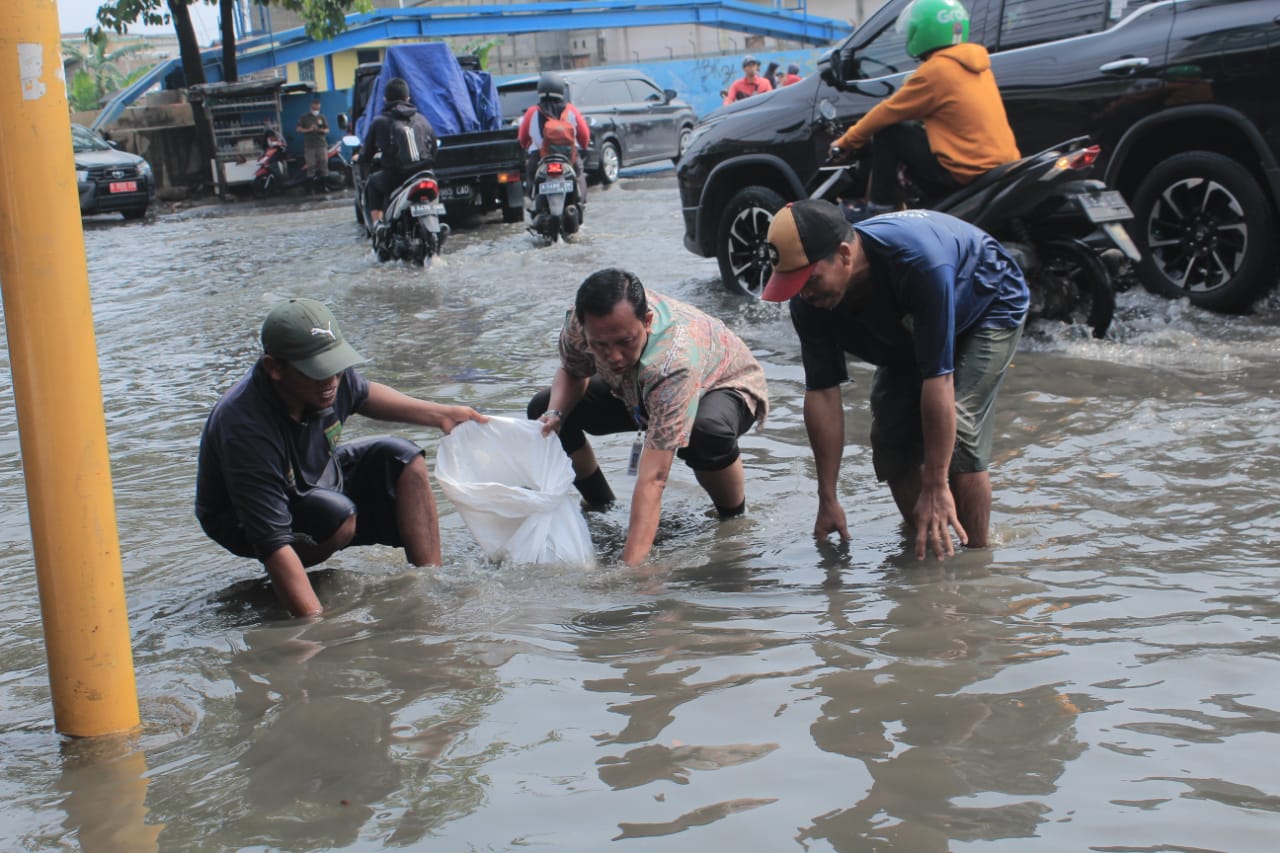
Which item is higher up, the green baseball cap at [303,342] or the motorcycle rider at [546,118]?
the motorcycle rider at [546,118]

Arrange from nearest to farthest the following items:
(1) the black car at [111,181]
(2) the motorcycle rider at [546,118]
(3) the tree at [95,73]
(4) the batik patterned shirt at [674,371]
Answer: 1. (4) the batik patterned shirt at [674,371]
2. (2) the motorcycle rider at [546,118]
3. (1) the black car at [111,181]
4. (3) the tree at [95,73]

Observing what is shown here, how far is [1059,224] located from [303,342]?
4.28 m

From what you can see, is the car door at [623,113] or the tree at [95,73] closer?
the car door at [623,113]

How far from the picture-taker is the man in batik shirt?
12.8 feet

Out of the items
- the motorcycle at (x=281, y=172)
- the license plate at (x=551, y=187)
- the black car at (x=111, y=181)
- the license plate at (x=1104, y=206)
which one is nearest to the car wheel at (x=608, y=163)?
the motorcycle at (x=281, y=172)

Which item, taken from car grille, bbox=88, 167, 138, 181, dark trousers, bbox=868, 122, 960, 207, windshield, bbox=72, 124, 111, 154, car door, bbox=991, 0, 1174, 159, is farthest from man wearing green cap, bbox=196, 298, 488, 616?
windshield, bbox=72, 124, 111, 154

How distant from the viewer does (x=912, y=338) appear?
3871 millimetres

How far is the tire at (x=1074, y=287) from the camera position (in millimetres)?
6355

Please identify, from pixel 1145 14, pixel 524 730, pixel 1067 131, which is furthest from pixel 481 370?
pixel 524 730

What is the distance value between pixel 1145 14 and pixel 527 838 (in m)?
6.03

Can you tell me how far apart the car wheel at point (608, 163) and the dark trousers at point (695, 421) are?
15470 millimetres

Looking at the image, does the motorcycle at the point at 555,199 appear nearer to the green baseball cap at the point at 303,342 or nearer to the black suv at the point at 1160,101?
the black suv at the point at 1160,101

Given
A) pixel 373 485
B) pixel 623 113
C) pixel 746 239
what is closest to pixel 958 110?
pixel 746 239

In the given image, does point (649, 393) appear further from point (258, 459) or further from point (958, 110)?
point (958, 110)
